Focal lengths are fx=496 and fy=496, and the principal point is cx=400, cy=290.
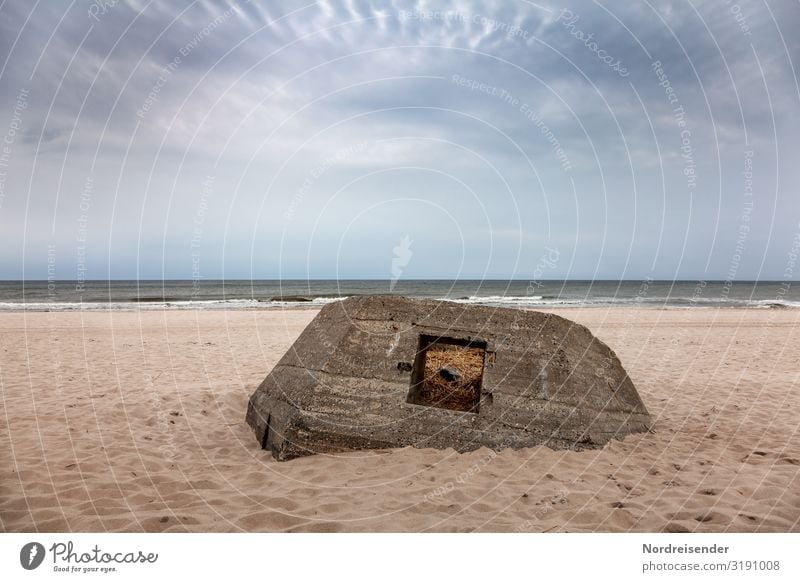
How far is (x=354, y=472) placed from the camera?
4.98 meters

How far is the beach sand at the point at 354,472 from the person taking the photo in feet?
13.6

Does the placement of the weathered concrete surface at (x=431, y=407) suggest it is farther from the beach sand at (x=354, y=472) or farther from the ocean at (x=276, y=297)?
the ocean at (x=276, y=297)

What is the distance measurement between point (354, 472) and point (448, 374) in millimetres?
2057

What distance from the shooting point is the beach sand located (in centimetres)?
414

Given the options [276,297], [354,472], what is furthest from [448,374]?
[276,297]

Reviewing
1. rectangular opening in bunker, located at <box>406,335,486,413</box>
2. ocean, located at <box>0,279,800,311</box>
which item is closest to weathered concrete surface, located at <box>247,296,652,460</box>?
rectangular opening in bunker, located at <box>406,335,486,413</box>

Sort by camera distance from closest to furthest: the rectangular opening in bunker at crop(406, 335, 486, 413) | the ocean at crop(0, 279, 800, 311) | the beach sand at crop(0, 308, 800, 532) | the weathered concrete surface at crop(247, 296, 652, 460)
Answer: the beach sand at crop(0, 308, 800, 532) < the weathered concrete surface at crop(247, 296, 652, 460) < the rectangular opening in bunker at crop(406, 335, 486, 413) < the ocean at crop(0, 279, 800, 311)

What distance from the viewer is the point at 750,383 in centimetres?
951

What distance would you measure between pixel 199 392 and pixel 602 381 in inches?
256

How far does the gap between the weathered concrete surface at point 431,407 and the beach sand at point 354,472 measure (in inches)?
8.6

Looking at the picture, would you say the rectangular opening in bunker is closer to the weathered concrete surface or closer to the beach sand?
the weathered concrete surface

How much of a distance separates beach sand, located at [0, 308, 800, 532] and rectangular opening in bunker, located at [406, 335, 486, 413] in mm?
916
